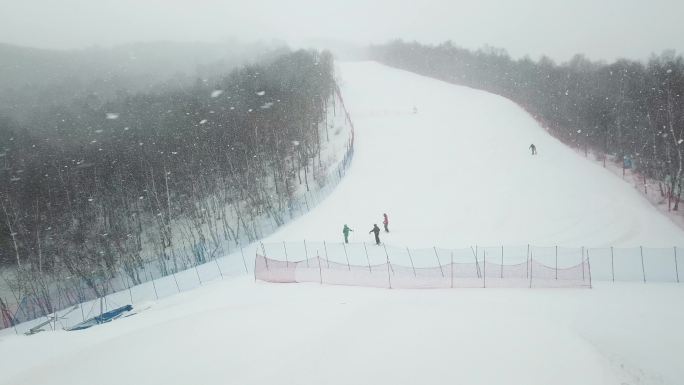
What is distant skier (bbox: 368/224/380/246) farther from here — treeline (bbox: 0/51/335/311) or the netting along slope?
treeline (bbox: 0/51/335/311)

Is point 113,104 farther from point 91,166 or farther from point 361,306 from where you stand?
point 361,306

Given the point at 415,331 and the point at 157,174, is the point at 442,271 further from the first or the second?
the point at 157,174

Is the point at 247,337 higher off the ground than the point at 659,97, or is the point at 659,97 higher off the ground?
the point at 659,97

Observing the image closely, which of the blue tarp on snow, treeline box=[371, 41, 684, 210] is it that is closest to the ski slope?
the blue tarp on snow

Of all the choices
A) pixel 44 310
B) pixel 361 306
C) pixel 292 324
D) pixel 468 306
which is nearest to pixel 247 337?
pixel 292 324

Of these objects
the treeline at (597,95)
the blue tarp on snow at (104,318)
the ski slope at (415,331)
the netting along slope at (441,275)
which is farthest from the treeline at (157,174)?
the treeline at (597,95)

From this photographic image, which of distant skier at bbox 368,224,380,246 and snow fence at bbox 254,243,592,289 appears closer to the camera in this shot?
snow fence at bbox 254,243,592,289
